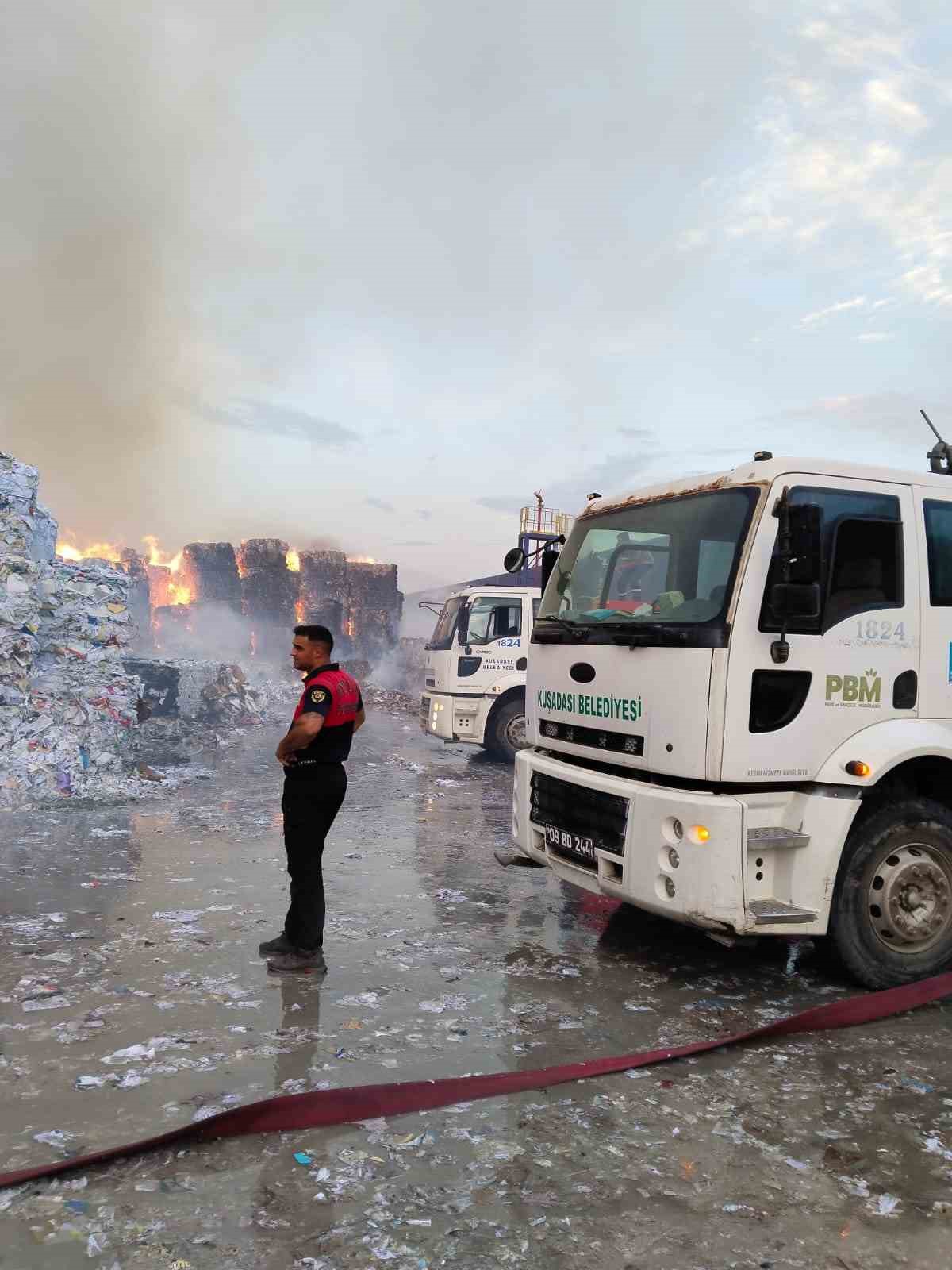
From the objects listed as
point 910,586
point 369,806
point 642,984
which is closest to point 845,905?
point 642,984

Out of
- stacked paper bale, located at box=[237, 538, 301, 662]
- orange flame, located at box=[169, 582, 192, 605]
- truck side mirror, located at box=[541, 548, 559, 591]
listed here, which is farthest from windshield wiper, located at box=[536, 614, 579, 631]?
orange flame, located at box=[169, 582, 192, 605]

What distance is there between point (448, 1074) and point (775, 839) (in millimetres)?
1820

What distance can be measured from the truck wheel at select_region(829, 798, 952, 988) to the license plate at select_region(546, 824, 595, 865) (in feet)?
4.04

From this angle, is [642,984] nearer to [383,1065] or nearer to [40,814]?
[383,1065]

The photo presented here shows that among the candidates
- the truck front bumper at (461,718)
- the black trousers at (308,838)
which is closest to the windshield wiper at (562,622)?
the black trousers at (308,838)

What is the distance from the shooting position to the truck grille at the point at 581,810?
179 inches

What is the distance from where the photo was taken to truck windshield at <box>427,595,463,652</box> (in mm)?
12500

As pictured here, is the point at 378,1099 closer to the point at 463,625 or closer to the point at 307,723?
the point at 307,723

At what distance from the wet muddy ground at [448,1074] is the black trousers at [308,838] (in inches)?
11.0

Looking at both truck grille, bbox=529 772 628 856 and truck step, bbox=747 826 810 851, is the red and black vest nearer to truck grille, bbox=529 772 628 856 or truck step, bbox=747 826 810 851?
truck grille, bbox=529 772 628 856

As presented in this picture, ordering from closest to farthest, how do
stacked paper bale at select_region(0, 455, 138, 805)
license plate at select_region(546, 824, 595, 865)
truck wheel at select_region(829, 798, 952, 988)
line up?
truck wheel at select_region(829, 798, 952, 988)
license plate at select_region(546, 824, 595, 865)
stacked paper bale at select_region(0, 455, 138, 805)

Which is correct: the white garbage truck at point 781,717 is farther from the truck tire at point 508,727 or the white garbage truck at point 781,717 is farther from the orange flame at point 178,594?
the orange flame at point 178,594

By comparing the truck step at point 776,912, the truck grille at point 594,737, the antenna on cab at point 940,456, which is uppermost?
the antenna on cab at point 940,456

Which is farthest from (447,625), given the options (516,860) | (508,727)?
(516,860)
